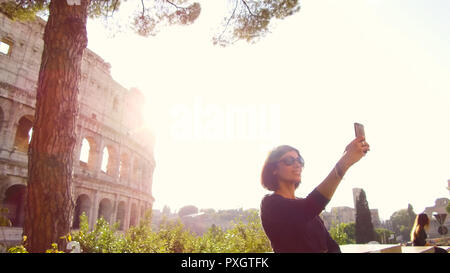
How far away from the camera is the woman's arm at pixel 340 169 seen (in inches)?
62.7

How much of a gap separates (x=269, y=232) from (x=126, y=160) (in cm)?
2268

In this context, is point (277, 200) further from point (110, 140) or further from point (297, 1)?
point (110, 140)

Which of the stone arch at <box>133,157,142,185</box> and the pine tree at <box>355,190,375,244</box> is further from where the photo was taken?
the pine tree at <box>355,190,375,244</box>

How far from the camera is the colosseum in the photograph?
15.0 metres

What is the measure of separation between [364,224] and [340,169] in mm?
40407

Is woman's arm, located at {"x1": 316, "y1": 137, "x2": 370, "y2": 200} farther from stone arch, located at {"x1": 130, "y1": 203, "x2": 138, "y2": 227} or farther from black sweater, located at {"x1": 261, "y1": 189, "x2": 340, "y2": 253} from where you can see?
stone arch, located at {"x1": 130, "y1": 203, "x2": 138, "y2": 227}

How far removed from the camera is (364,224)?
3588 cm

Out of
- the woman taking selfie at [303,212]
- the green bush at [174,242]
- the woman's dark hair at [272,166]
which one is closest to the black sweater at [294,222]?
the woman taking selfie at [303,212]

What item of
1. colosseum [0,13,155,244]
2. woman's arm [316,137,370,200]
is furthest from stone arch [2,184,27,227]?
woman's arm [316,137,370,200]

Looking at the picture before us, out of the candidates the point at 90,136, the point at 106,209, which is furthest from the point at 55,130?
the point at 106,209

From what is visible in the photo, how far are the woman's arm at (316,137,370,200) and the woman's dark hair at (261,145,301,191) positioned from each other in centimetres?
46

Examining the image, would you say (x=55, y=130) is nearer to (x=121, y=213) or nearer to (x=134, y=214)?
(x=121, y=213)

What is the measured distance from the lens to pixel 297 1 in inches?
301
